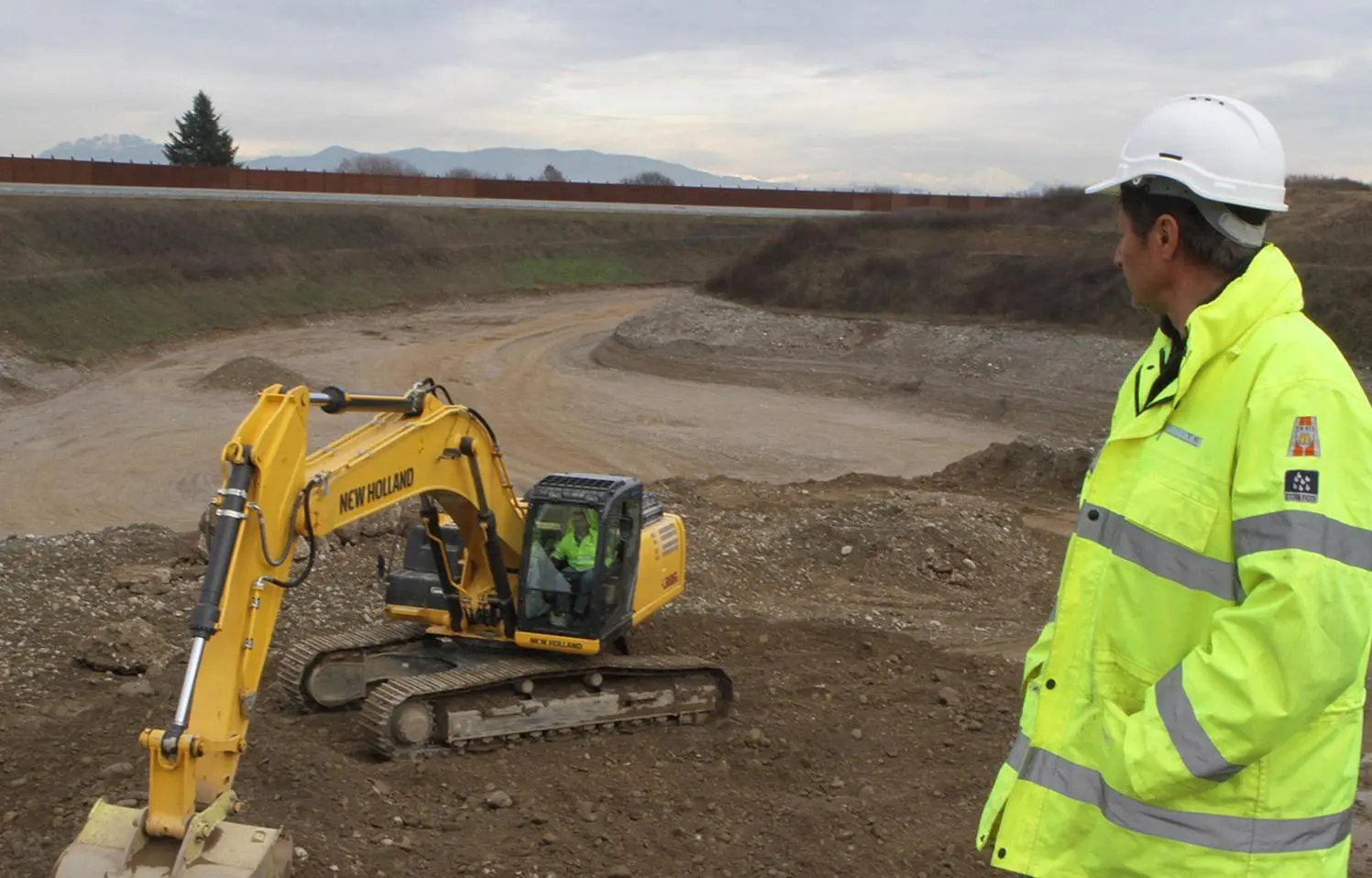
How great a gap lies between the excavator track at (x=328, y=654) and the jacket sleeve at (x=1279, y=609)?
7.12m

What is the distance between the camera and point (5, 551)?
11.4m

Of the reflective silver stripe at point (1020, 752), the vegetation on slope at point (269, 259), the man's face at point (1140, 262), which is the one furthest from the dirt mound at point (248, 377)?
the man's face at point (1140, 262)

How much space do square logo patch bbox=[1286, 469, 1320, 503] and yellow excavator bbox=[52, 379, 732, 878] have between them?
4025 millimetres

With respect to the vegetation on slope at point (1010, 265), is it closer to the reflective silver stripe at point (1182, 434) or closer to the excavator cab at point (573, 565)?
the excavator cab at point (573, 565)

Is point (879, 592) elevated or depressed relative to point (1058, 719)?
depressed

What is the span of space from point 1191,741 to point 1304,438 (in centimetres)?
58

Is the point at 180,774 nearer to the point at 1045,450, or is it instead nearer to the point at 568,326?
the point at 1045,450

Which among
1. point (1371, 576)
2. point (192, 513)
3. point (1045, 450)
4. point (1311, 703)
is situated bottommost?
point (192, 513)

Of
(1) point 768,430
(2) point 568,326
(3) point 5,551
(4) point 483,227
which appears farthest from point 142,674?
(4) point 483,227

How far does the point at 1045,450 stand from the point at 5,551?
43.7 ft

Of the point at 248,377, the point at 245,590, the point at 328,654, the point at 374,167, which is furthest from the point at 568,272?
the point at 245,590

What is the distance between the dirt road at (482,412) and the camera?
19.5 m

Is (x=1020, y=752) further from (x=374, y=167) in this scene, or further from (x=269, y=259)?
(x=374, y=167)

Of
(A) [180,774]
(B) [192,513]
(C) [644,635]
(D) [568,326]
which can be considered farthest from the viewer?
(D) [568,326]
